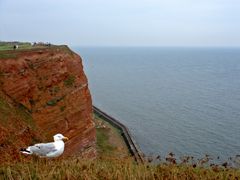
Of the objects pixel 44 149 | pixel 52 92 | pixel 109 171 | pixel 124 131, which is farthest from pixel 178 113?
pixel 109 171

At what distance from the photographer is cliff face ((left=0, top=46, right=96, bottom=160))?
2291 cm

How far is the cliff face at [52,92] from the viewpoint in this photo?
22.9 meters

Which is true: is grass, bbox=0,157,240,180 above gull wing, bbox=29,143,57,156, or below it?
above

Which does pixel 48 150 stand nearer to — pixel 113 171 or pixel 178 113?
pixel 113 171

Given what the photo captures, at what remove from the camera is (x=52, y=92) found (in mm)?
25078

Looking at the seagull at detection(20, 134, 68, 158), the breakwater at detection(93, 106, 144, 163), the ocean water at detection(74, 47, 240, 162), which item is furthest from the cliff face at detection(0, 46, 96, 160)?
the seagull at detection(20, 134, 68, 158)

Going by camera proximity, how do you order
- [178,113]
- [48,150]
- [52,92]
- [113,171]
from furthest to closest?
[178,113] < [52,92] < [48,150] < [113,171]

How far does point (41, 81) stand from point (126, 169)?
19.2 m

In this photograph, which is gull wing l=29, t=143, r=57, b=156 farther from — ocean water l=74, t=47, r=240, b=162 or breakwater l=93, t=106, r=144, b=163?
breakwater l=93, t=106, r=144, b=163

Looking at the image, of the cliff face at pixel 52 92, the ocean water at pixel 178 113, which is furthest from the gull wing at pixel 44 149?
the ocean water at pixel 178 113

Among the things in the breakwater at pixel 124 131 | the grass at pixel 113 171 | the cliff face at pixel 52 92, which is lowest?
the breakwater at pixel 124 131

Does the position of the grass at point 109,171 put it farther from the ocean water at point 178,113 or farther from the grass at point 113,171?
the ocean water at point 178,113

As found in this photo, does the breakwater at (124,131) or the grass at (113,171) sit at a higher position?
the grass at (113,171)

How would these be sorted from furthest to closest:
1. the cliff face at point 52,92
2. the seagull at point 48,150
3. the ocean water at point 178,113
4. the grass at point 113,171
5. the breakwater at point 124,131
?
1. the ocean water at point 178,113
2. the breakwater at point 124,131
3. the cliff face at point 52,92
4. the seagull at point 48,150
5. the grass at point 113,171
